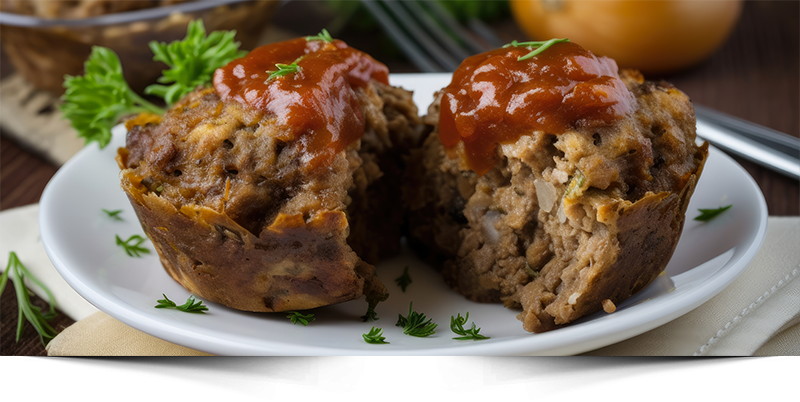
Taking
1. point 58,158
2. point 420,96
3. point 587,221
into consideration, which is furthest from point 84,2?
point 587,221

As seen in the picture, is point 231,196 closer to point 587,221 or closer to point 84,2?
point 587,221

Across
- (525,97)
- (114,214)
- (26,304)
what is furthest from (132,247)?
(525,97)

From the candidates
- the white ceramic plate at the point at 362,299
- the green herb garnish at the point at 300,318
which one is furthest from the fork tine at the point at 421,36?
the green herb garnish at the point at 300,318

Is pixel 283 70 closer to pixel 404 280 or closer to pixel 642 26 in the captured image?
pixel 404 280

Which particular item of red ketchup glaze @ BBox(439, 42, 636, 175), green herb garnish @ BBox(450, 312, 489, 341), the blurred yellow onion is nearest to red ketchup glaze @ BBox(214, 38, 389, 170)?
red ketchup glaze @ BBox(439, 42, 636, 175)

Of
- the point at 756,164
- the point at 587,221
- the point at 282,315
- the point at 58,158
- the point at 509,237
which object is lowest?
the point at 58,158

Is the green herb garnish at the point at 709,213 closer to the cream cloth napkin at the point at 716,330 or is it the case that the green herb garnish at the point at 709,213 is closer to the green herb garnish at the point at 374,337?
the cream cloth napkin at the point at 716,330

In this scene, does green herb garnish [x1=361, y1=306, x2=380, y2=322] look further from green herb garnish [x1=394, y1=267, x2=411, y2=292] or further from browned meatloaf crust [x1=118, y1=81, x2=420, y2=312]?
green herb garnish [x1=394, y1=267, x2=411, y2=292]
